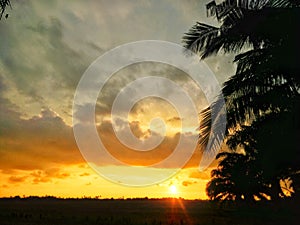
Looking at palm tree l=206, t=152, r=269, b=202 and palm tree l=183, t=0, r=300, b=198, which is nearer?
palm tree l=183, t=0, r=300, b=198

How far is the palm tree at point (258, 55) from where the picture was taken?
390 inches

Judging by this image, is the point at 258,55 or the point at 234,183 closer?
the point at 258,55

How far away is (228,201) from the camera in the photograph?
38.0 metres

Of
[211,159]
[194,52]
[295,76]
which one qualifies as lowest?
[211,159]

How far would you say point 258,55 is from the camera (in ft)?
35.9

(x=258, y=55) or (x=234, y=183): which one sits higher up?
(x=234, y=183)

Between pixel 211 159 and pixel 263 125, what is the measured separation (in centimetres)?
192

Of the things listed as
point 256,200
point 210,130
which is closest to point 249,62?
point 210,130

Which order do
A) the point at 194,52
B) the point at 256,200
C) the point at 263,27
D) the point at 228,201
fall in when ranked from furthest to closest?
the point at 228,201 < the point at 256,200 < the point at 194,52 < the point at 263,27

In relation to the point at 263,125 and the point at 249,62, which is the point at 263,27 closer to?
the point at 249,62

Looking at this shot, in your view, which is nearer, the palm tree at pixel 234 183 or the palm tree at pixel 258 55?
the palm tree at pixel 258 55

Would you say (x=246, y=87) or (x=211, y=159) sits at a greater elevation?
(x=246, y=87)

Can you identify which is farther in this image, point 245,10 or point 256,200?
point 256,200

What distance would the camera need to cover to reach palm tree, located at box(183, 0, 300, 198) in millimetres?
9906
